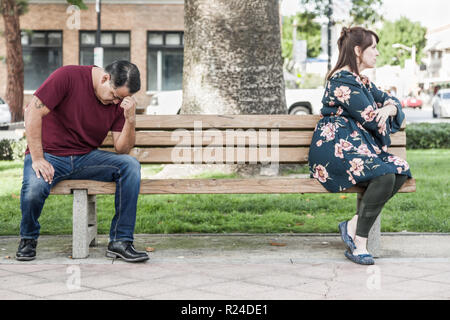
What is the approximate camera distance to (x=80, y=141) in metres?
4.96

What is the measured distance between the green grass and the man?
118 cm

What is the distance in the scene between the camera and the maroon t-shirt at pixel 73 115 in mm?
4793

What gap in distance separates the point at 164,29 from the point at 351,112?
91.2 feet

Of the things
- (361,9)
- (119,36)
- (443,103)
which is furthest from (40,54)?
(443,103)

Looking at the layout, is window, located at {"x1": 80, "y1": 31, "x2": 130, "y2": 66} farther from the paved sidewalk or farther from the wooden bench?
the wooden bench

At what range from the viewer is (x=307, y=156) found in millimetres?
5344

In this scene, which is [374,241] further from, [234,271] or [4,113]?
[4,113]

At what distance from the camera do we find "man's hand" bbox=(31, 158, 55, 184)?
4.71 meters

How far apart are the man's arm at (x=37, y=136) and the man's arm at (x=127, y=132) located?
0.51m

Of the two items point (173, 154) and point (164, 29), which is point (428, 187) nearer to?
point (173, 154)

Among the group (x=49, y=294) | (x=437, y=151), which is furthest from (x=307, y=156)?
(x=437, y=151)

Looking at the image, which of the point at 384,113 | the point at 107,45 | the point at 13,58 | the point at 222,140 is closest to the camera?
the point at 384,113

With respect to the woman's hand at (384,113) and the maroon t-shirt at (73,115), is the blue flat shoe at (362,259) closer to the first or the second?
the woman's hand at (384,113)

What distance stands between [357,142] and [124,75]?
1.58m
